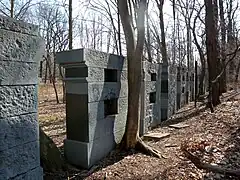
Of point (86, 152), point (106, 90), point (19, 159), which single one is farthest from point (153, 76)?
point (19, 159)

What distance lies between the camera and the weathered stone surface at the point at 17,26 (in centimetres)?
198

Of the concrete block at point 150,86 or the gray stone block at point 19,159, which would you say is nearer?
the gray stone block at point 19,159

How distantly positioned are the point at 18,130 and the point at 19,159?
251 mm

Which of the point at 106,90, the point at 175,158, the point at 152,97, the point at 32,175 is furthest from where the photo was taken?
the point at 152,97

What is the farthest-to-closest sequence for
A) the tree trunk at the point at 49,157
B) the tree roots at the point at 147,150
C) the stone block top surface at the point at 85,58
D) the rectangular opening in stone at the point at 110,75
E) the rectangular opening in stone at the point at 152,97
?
the rectangular opening in stone at the point at 152,97
the rectangular opening in stone at the point at 110,75
the tree roots at the point at 147,150
the stone block top surface at the point at 85,58
the tree trunk at the point at 49,157

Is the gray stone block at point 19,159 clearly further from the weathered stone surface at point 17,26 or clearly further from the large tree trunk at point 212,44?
the large tree trunk at point 212,44

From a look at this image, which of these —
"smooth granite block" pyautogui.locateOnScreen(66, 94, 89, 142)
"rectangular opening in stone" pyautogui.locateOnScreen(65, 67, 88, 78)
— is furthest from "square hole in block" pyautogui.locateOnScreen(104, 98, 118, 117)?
"rectangular opening in stone" pyautogui.locateOnScreen(65, 67, 88, 78)

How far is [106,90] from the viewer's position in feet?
14.6

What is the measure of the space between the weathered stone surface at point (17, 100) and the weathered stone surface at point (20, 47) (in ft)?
0.83

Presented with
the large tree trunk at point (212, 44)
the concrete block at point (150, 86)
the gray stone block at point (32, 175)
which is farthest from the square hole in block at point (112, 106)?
the large tree trunk at point (212, 44)

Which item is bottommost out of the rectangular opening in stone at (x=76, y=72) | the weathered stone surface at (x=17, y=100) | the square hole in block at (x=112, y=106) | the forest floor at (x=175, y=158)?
the forest floor at (x=175, y=158)

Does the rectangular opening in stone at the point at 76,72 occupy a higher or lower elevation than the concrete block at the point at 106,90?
higher

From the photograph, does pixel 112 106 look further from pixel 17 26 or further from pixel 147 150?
pixel 17 26

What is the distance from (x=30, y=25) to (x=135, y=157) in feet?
9.68
